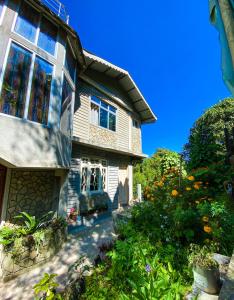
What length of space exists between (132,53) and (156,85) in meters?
6.74

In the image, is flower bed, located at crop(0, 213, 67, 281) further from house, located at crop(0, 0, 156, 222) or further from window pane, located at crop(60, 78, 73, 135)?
window pane, located at crop(60, 78, 73, 135)

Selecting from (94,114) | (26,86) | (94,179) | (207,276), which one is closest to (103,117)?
Answer: (94,114)

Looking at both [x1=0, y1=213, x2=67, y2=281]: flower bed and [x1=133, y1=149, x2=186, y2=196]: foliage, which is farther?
[x1=133, y1=149, x2=186, y2=196]: foliage

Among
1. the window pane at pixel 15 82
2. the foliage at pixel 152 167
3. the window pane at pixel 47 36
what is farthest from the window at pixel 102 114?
the foliage at pixel 152 167

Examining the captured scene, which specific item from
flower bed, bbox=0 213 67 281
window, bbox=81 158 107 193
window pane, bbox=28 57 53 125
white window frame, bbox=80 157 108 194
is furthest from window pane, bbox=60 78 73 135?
flower bed, bbox=0 213 67 281

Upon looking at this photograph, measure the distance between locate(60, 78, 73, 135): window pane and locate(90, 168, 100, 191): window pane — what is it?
112 inches

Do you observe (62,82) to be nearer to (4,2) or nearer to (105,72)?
(4,2)

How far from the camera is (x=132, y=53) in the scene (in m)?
10.2

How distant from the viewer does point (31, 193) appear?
17.6ft

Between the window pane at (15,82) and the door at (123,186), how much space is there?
23.8 ft

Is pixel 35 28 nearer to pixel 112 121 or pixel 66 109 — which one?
pixel 66 109

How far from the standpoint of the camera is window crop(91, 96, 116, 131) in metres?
8.37

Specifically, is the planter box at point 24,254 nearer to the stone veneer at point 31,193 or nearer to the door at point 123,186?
the stone veneer at point 31,193

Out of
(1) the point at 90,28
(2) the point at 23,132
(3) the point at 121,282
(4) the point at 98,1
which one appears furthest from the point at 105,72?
Result: (3) the point at 121,282
